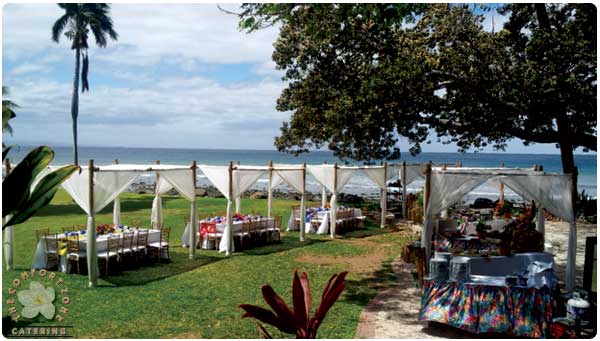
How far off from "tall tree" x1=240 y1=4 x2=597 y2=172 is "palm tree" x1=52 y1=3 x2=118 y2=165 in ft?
59.8

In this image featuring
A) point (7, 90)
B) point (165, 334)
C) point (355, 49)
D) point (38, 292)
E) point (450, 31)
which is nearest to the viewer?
point (38, 292)

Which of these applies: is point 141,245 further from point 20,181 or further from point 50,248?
point 20,181

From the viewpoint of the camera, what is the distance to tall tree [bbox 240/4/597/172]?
11664mm

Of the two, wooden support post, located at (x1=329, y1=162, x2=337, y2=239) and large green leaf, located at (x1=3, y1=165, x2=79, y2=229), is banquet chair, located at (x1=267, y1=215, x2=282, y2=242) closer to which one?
wooden support post, located at (x1=329, y1=162, x2=337, y2=239)

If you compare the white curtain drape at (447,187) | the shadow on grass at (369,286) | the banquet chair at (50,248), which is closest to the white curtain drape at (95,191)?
the banquet chair at (50,248)

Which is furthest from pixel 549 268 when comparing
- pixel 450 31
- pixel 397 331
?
pixel 450 31

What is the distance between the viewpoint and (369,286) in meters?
10.2

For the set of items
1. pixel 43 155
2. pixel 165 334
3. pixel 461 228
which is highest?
pixel 43 155

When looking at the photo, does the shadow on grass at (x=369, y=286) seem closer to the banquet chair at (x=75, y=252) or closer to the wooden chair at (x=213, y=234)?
the wooden chair at (x=213, y=234)

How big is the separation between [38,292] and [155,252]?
7744 mm

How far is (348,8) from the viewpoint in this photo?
8797 mm

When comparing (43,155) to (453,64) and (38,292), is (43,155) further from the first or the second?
(453,64)

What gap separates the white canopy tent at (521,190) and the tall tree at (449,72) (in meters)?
2.97

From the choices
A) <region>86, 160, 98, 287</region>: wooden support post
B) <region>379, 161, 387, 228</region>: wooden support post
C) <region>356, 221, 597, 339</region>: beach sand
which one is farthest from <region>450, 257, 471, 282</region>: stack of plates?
<region>379, 161, 387, 228</region>: wooden support post
